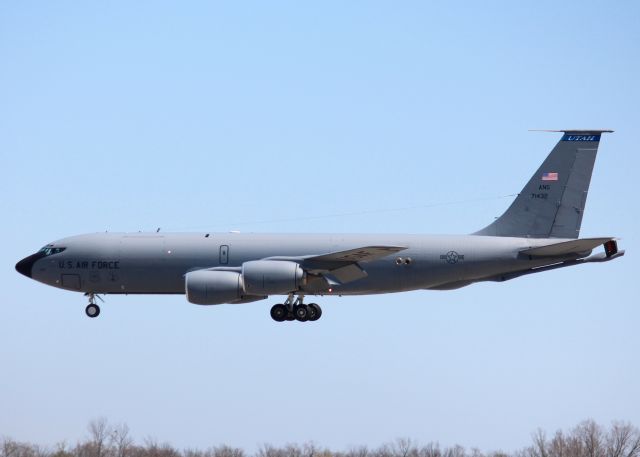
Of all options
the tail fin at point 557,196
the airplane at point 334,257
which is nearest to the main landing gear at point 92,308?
the airplane at point 334,257

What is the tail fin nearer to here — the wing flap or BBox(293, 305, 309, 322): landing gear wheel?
the wing flap

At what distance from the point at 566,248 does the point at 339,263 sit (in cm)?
1098

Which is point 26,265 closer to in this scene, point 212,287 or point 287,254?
point 212,287

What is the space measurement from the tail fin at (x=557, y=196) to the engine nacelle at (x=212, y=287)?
1253cm

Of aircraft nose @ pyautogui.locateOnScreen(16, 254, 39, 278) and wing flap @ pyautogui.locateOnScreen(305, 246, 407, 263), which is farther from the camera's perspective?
aircraft nose @ pyautogui.locateOnScreen(16, 254, 39, 278)

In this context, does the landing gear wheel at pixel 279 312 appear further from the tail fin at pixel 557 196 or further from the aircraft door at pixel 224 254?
the tail fin at pixel 557 196

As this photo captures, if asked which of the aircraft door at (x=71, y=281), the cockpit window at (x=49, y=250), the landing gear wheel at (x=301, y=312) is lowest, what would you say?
the landing gear wheel at (x=301, y=312)

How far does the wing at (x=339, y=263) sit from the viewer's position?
295 feet

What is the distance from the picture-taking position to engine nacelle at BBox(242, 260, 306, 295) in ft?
294

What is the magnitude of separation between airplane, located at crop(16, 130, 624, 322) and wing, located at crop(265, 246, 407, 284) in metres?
0.05

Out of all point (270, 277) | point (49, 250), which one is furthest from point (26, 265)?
point (270, 277)

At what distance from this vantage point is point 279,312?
92.4 meters

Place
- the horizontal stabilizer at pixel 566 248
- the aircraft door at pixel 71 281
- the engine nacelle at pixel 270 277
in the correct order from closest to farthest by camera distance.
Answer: the horizontal stabilizer at pixel 566 248
the engine nacelle at pixel 270 277
the aircraft door at pixel 71 281

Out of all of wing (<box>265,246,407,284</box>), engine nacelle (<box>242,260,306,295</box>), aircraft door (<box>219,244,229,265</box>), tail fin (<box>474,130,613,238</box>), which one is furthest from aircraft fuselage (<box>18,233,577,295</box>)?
engine nacelle (<box>242,260,306,295</box>)
